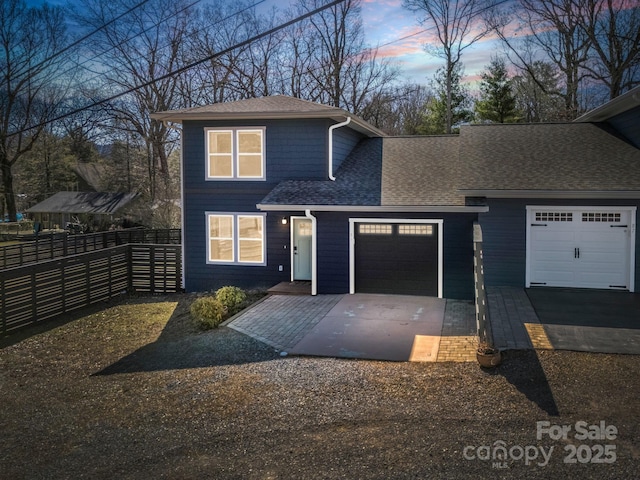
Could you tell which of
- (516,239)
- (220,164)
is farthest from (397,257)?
(220,164)

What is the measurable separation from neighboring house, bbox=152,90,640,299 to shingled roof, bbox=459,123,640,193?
5 centimetres

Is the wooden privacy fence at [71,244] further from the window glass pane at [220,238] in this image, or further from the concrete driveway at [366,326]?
the concrete driveway at [366,326]

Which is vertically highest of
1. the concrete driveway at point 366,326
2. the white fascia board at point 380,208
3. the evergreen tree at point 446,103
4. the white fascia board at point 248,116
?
the evergreen tree at point 446,103

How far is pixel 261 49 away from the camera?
3512 cm

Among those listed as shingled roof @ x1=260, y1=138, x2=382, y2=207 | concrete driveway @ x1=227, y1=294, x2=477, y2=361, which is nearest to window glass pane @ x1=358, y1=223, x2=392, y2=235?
shingled roof @ x1=260, y1=138, x2=382, y2=207

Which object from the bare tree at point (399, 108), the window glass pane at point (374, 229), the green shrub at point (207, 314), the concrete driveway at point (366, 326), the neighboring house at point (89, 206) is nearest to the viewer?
the concrete driveway at point (366, 326)

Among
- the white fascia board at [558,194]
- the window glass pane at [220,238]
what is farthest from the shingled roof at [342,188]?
the white fascia board at [558,194]

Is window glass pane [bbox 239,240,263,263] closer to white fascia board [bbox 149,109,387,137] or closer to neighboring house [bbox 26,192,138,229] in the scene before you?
white fascia board [bbox 149,109,387,137]

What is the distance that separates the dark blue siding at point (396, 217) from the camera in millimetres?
13586

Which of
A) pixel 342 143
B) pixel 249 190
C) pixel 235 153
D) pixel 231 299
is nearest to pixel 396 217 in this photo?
pixel 342 143

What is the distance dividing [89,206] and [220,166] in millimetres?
25490

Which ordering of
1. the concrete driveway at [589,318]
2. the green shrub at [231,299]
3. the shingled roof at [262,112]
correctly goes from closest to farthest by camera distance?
the concrete driveway at [589,318] < the green shrub at [231,299] < the shingled roof at [262,112]

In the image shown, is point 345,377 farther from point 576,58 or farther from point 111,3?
point 111,3

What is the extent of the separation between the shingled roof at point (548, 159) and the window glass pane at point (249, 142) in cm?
602
